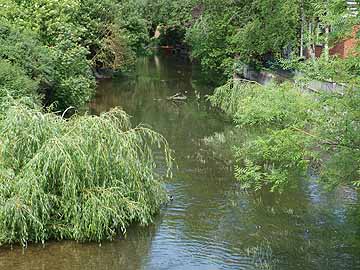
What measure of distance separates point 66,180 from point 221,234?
14.1 feet

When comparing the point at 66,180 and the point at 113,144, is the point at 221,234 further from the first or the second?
the point at 66,180

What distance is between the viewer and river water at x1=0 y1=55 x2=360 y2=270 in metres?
14.0

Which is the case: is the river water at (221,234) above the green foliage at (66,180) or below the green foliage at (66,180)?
below

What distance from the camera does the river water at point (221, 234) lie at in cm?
1396

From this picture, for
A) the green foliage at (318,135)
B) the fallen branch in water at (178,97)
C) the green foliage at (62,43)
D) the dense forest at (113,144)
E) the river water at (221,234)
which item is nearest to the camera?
the green foliage at (318,135)

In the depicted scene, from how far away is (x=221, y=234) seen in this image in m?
15.6

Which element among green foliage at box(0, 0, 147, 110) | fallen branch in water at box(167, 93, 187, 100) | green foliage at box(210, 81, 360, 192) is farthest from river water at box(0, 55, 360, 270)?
fallen branch in water at box(167, 93, 187, 100)

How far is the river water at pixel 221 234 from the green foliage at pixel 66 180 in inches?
19.9

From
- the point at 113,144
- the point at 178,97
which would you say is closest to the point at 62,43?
the point at 178,97

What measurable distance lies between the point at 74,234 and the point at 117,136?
2.80 meters

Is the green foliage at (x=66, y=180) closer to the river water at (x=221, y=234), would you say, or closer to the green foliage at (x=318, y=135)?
the river water at (x=221, y=234)

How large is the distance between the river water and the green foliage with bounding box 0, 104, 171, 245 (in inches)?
19.9

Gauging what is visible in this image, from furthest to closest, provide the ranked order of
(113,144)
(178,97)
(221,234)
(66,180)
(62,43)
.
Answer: (178,97), (62,43), (221,234), (113,144), (66,180)

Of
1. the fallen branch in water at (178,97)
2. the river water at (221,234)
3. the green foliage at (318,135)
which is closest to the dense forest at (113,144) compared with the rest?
the green foliage at (318,135)
